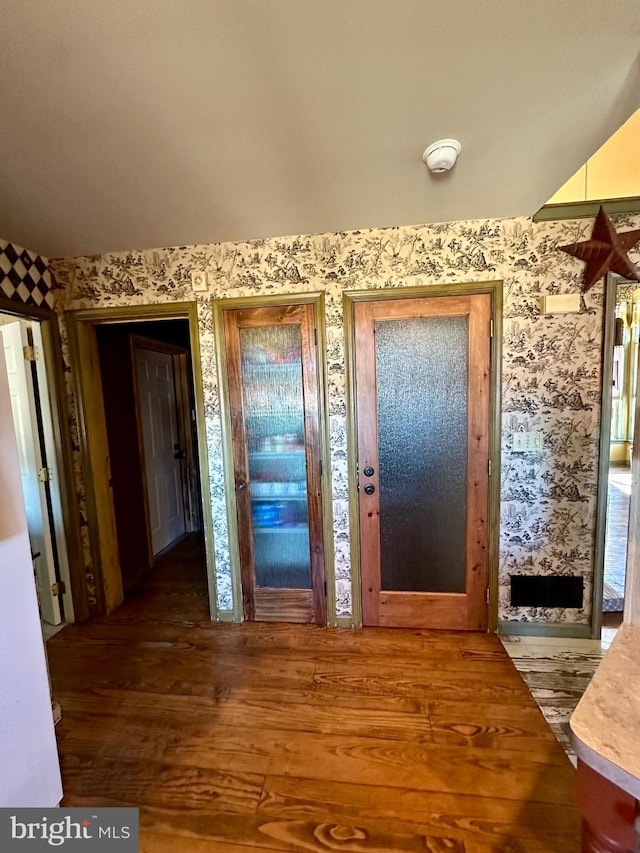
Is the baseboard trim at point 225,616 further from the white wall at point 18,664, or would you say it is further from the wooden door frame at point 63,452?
the white wall at point 18,664

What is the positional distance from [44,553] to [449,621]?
8.92ft

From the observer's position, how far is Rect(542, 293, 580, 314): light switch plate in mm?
2154

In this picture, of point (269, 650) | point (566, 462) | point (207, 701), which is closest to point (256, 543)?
point (269, 650)

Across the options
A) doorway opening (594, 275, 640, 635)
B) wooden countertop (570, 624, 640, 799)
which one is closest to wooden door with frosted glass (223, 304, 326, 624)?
doorway opening (594, 275, 640, 635)

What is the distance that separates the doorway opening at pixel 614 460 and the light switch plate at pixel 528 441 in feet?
1.07

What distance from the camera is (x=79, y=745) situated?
172cm

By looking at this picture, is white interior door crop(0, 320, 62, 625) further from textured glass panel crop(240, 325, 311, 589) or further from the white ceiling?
textured glass panel crop(240, 325, 311, 589)

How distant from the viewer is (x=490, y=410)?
2281 mm

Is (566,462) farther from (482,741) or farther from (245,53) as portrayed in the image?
(245,53)

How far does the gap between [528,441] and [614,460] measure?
5850mm

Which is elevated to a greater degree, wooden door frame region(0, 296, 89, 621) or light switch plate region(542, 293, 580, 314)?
light switch plate region(542, 293, 580, 314)

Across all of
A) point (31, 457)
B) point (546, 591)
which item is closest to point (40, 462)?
point (31, 457)

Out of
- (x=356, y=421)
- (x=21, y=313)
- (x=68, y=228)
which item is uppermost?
(x=68, y=228)

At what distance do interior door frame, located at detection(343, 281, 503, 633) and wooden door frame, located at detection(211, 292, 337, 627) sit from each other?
0.14 m
